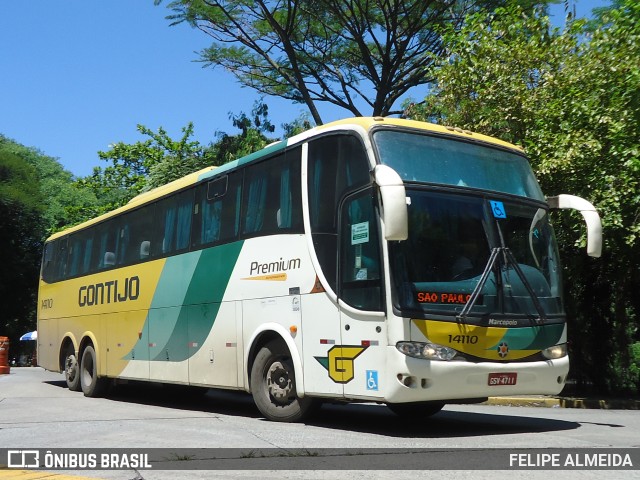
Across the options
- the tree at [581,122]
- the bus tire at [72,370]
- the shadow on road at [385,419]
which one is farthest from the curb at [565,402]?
the bus tire at [72,370]

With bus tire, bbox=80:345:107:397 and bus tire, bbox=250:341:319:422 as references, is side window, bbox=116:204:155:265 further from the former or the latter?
bus tire, bbox=250:341:319:422

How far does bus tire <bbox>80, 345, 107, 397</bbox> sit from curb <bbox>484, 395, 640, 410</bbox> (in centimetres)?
742

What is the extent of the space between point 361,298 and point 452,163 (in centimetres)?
191

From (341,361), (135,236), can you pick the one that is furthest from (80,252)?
(341,361)

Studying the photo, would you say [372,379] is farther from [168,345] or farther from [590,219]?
[168,345]

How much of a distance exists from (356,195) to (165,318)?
212 inches

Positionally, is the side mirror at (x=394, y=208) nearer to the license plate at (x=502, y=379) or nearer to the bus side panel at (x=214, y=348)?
the license plate at (x=502, y=379)

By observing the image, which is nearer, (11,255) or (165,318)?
(165,318)

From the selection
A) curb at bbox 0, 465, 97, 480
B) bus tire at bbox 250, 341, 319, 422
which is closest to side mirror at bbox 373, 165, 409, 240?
bus tire at bbox 250, 341, 319, 422

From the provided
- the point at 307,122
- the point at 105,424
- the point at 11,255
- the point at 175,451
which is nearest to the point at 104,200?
the point at 11,255

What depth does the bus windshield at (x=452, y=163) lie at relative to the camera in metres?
9.06

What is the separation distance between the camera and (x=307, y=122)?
2780 centimetres

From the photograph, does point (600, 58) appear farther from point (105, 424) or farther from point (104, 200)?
point (104, 200)

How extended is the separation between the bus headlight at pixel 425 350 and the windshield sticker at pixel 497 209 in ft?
5.66
